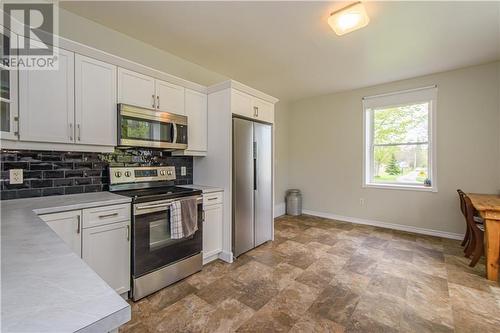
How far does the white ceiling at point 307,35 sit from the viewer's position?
2156 millimetres

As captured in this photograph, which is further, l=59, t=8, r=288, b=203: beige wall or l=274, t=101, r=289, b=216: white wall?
l=274, t=101, r=289, b=216: white wall

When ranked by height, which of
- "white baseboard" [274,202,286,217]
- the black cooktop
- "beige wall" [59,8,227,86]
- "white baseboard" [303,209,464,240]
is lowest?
"white baseboard" [303,209,464,240]

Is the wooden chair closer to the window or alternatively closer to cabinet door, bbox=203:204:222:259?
the window

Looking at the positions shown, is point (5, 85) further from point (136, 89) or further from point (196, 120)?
point (196, 120)

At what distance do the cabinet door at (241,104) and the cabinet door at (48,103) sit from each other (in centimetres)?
160

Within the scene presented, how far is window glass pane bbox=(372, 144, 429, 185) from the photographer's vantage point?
12.8 feet

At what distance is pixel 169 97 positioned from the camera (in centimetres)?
264

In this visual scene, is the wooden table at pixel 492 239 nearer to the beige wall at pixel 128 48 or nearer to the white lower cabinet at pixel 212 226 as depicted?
the white lower cabinet at pixel 212 226

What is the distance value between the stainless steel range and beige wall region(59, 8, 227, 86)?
132 centimetres

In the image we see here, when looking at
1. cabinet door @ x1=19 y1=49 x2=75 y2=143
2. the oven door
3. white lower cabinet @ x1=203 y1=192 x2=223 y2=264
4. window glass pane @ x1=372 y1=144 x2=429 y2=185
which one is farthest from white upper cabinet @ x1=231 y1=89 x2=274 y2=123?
window glass pane @ x1=372 y1=144 x2=429 y2=185

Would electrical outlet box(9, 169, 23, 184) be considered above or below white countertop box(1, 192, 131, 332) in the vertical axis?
above

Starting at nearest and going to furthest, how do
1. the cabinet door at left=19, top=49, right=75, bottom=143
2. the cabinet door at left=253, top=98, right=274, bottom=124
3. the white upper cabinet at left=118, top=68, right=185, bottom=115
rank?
the cabinet door at left=19, top=49, right=75, bottom=143 < the white upper cabinet at left=118, top=68, right=185, bottom=115 < the cabinet door at left=253, top=98, right=274, bottom=124

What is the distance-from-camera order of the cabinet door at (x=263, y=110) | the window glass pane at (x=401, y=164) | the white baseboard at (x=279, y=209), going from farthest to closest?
the white baseboard at (x=279, y=209) < the window glass pane at (x=401, y=164) < the cabinet door at (x=263, y=110)

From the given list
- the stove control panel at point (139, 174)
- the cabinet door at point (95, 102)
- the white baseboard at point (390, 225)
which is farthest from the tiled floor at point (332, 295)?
the cabinet door at point (95, 102)
